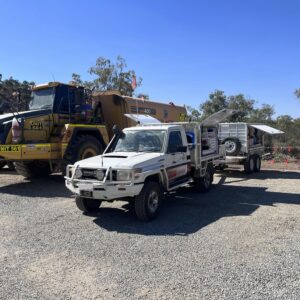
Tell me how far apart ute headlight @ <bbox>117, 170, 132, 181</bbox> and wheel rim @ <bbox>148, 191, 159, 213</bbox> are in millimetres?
671

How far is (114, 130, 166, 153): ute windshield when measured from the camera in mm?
9125

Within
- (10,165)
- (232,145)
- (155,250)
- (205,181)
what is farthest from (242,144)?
(155,250)

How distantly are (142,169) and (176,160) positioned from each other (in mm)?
1733

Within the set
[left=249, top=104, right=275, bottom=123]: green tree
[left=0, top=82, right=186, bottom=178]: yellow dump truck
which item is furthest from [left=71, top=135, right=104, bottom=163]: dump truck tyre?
[left=249, top=104, right=275, bottom=123]: green tree

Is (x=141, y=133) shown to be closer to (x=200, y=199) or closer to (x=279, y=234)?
(x=200, y=199)

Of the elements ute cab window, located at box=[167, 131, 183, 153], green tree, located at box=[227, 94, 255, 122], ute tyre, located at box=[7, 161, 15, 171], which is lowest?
ute tyre, located at box=[7, 161, 15, 171]

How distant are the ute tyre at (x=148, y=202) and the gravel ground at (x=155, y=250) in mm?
197

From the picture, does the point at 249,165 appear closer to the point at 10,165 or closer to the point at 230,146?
the point at 230,146

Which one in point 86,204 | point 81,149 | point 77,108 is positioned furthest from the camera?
point 77,108

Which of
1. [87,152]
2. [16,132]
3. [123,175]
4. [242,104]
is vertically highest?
[242,104]

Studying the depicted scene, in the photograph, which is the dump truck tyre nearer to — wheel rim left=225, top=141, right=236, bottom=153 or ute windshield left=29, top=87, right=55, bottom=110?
ute windshield left=29, top=87, right=55, bottom=110

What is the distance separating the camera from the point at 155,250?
6.15 metres

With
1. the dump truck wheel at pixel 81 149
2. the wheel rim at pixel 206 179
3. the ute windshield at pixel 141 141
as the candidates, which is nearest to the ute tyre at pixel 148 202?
the ute windshield at pixel 141 141

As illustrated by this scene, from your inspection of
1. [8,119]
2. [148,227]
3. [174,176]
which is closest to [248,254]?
[148,227]
